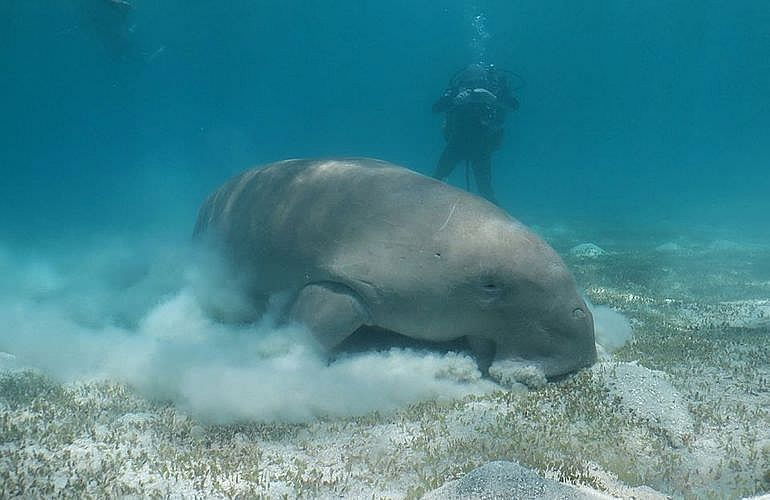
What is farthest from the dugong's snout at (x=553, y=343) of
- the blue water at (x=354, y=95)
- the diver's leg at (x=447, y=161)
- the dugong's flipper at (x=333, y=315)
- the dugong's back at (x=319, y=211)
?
the blue water at (x=354, y=95)

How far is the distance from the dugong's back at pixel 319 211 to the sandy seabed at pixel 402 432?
1262 millimetres

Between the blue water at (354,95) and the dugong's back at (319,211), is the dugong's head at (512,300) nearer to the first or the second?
the dugong's back at (319,211)

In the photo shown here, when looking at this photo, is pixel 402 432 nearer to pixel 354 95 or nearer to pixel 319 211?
pixel 319 211

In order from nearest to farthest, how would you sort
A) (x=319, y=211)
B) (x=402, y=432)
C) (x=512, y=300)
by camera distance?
(x=402, y=432) → (x=512, y=300) → (x=319, y=211)

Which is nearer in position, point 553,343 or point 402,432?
point 402,432

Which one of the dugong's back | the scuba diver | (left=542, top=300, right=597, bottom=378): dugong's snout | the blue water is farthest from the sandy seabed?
the blue water

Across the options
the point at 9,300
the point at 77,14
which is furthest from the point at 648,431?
the point at 77,14

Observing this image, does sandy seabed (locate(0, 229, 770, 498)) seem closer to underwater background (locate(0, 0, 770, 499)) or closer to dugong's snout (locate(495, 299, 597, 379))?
underwater background (locate(0, 0, 770, 499))

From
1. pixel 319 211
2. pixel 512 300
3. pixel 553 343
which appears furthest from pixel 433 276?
pixel 319 211

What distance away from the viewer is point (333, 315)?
18.8 feet

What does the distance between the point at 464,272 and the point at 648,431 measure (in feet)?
6.85

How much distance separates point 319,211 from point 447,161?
13912 mm

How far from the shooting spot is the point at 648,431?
15.3 ft

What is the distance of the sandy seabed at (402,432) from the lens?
390cm
